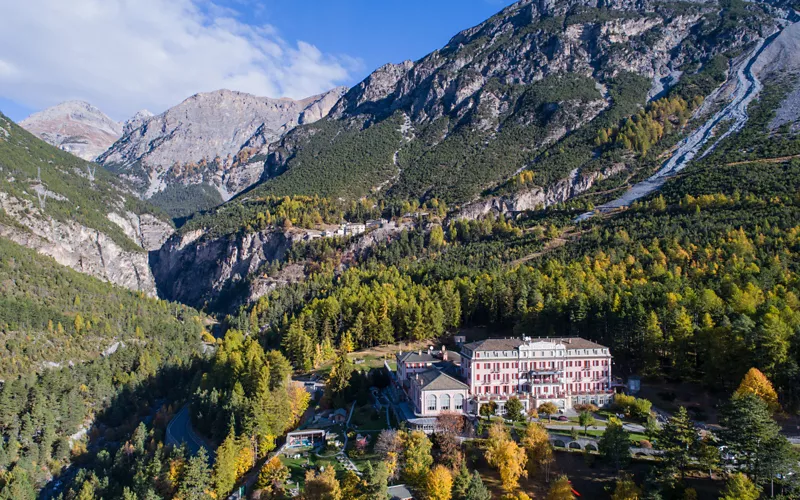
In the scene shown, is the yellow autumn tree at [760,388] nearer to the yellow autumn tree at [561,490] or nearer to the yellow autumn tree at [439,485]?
the yellow autumn tree at [561,490]

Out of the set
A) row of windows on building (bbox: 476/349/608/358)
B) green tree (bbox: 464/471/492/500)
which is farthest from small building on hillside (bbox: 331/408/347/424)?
green tree (bbox: 464/471/492/500)

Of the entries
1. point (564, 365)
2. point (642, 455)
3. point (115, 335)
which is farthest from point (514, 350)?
point (115, 335)

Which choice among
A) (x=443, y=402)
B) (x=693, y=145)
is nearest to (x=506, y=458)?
(x=443, y=402)

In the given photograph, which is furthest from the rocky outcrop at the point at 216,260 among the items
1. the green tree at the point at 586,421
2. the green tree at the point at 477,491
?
the green tree at the point at 477,491

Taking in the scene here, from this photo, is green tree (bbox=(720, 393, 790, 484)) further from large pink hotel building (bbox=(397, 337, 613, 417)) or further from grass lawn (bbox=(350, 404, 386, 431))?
grass lawn (bbox=(350, 404, 386, 431))

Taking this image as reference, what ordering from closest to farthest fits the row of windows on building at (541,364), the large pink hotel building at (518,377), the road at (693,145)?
1. the large pink hotel building at (518,377)
2. the row of windows on building at (541,364)
3. the road at (693,145)
